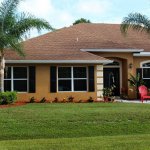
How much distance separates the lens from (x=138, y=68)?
29.5 metres

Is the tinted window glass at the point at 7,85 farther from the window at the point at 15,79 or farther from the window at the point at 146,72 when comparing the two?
the window at the point at 146,72

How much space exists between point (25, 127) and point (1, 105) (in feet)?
20.4

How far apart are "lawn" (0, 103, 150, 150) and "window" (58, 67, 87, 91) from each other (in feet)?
22.7

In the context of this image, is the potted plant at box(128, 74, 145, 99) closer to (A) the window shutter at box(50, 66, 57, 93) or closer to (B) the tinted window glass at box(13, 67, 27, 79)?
(A) the window shutter at box(50, 66, 57, 93)

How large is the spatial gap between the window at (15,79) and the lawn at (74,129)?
6744 millimetres

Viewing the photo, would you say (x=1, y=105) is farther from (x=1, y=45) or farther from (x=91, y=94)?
(x=91, y=94)

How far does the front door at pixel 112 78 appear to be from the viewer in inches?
1172

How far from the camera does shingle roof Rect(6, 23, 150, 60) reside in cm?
2591

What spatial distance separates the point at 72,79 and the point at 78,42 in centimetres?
385

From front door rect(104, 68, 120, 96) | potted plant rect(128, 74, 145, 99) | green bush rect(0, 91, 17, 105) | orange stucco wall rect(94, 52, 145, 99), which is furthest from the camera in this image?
front door rect(104, 68, 120, 96)

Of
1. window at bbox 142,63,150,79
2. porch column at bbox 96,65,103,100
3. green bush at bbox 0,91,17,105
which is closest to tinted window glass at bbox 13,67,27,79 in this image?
green bush at bbox 0,91,17,105

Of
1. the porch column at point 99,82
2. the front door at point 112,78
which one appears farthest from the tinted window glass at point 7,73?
the front door at point 112,78

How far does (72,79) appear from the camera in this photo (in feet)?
84.9

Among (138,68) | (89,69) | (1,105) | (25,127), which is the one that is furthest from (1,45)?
(138,68)
